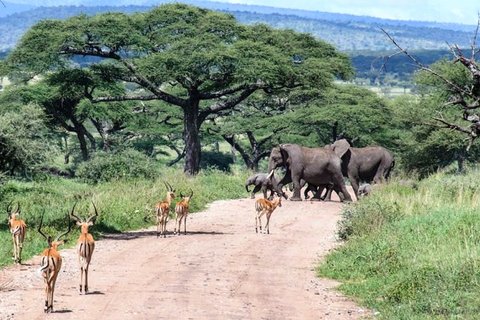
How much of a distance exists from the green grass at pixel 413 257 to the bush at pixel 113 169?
10189 mm

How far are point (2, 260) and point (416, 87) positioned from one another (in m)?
46.0

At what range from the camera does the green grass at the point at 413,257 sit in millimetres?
12492

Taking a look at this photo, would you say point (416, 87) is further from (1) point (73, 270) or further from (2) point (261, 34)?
(1) point (73, 270)

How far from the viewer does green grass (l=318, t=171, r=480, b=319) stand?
1249cm

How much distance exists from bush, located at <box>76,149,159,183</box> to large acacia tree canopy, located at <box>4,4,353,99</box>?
655 centimetres

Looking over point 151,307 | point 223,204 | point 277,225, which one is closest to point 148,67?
point 223,204

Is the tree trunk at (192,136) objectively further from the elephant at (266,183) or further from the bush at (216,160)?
the bush at (216,160)

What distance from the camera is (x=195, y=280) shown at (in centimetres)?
1491

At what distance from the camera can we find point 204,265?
16688 mm

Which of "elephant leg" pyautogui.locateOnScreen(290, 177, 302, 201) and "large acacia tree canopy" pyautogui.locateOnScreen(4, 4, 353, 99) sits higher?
"large acacia tree canopy" pyautogui.locateOnScreen(4, 4, 353, 99)

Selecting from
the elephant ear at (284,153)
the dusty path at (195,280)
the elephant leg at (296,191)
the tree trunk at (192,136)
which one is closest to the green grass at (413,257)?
the dusty path at (195,280)

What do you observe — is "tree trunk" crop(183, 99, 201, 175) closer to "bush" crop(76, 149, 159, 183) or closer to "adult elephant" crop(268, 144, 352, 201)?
"adult elephant" crop(268, 144, 352, 201)

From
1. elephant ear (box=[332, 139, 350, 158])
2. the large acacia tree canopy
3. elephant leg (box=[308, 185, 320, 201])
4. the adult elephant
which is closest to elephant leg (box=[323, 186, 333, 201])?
elephant leg (box=[308, 185, 320, 201])

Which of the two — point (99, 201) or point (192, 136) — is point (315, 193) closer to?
point (192, 136)
